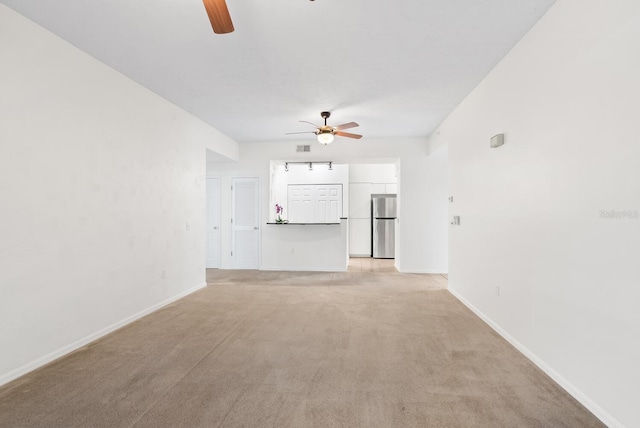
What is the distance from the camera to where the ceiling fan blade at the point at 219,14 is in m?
1.90

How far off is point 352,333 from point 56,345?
2604mm

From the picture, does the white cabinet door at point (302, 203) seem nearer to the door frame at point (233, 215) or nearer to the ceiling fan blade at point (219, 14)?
the door frame at point (233, 215)

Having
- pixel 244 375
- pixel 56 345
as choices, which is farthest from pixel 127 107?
pixel 244 375

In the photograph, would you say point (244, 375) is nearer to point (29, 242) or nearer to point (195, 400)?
point (195, 400)

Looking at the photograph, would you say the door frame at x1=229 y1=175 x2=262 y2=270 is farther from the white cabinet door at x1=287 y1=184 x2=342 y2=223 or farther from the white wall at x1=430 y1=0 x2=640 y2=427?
the white wall at x1=430 y1=0 x2=640 y2=427

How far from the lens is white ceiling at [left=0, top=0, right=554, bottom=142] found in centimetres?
247

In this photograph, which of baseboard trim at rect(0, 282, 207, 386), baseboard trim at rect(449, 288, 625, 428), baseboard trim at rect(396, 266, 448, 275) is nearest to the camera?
baseboard trim at rect(449, 288, 625, 428)

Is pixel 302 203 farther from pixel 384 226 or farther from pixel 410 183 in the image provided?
pixel 410 183

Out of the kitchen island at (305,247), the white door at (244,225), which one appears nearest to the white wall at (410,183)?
the kitchen island at (305,247)

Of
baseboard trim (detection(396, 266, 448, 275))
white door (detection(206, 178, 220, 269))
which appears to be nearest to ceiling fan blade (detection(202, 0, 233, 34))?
white door (detection(206, 178, 220, 269))

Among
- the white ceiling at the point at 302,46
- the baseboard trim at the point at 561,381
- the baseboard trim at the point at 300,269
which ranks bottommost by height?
the baseboard trim at the point at 300,269

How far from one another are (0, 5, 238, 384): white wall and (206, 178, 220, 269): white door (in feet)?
8.77

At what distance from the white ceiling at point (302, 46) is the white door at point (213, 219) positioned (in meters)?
2.66

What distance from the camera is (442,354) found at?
2852 mm
